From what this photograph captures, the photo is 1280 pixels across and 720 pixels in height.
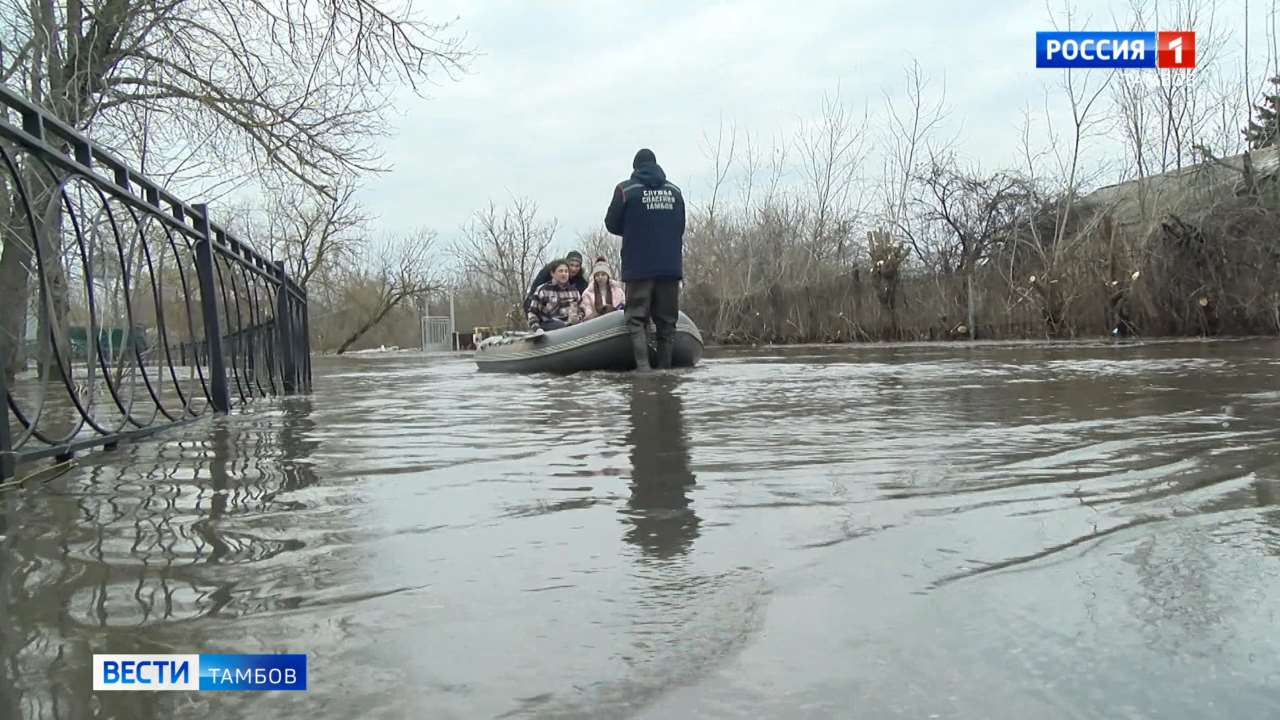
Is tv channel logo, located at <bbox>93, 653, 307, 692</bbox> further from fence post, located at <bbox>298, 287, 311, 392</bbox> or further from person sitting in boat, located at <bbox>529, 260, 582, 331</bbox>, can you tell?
person sitting in boat, located at <bbox>529, 260, 582, 331</bbox>

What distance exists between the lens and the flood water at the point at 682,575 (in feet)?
4.13

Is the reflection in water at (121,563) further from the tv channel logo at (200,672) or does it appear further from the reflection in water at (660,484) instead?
the reflection in water at (660,484)

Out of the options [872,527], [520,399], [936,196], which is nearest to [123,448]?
[520,399]

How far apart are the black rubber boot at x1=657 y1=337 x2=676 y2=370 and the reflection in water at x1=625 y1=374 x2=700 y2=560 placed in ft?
14.5

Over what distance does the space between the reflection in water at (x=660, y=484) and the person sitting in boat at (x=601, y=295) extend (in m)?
5.44

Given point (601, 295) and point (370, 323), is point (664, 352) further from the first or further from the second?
point (370, 323)

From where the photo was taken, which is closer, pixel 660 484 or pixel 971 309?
pixel 660 484

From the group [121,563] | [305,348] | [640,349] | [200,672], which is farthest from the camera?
[640,349]

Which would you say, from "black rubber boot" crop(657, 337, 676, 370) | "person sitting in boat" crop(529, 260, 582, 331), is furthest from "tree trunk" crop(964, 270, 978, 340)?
"black rubber boot" crop(657, 337, 676, 370)

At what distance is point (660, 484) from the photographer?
2.77m

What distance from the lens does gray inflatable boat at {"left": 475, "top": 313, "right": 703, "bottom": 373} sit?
9.51m

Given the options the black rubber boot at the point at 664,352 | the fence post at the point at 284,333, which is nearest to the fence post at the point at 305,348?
the fence post at the point at 284,333

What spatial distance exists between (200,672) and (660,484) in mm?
1595

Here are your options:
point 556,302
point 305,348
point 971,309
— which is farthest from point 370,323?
point 305,348
